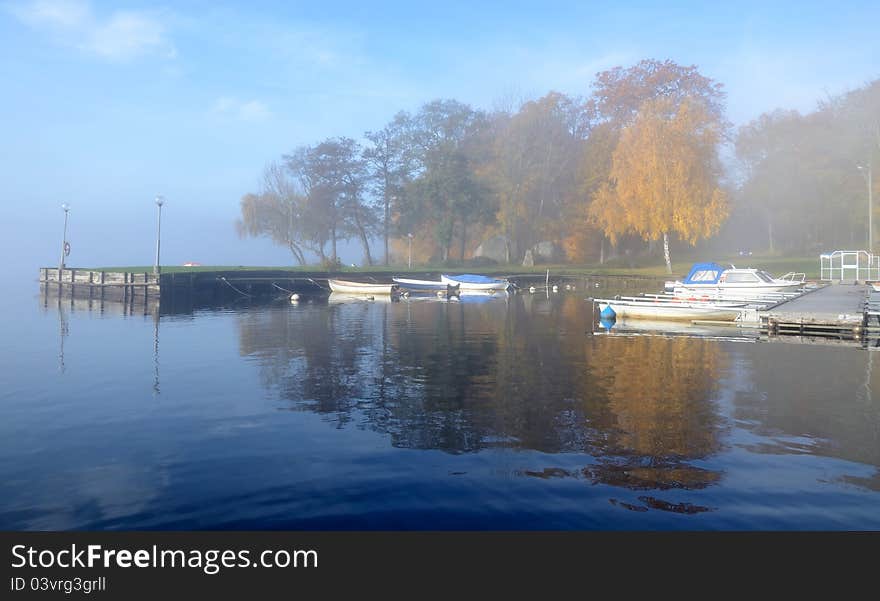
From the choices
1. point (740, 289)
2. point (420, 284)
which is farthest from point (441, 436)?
point (420, 284)

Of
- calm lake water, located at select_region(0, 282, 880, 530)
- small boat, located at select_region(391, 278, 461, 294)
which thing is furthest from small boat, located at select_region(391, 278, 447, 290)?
calm lake water, located at select_region(0, 282, 880, 530)

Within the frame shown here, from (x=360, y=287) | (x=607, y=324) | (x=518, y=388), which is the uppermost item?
(x=360, y=287)

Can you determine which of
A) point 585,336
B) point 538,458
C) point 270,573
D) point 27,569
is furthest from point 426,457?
point 585,336

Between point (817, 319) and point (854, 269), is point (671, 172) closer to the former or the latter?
point (854, 269)

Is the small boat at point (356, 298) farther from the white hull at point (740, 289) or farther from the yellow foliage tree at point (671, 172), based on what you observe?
the yellow foliage tree at point (671, 172)

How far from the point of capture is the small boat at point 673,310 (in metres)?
33.8

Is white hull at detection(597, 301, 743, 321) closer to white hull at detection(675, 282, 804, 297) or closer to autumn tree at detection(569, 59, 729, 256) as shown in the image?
white hull at detection(675, 282, 804, 297)

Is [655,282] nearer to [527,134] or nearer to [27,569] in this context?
[527,134]

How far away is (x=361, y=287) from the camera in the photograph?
201ft

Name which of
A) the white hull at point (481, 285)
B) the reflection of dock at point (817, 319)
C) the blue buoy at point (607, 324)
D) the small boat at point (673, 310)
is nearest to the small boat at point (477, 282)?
the white hull at point (481, 285)

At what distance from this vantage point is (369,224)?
8550cm

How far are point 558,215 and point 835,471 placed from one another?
237 ft

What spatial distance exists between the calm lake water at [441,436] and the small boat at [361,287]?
3327cm

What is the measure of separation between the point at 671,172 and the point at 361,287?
29.5m
